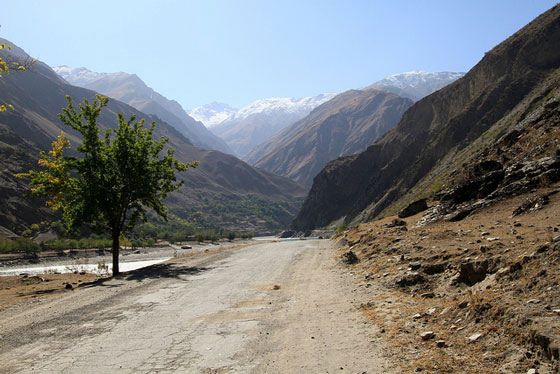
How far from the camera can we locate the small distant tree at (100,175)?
64.0ft

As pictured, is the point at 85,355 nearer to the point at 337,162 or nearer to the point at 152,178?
the point at 152,178

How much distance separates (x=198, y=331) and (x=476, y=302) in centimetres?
554

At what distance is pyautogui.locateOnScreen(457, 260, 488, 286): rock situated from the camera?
8.22 m

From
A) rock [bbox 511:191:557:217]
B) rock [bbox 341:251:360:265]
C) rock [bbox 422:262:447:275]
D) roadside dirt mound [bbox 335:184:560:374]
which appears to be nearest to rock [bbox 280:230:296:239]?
rock [bbox 341:251:360:265]

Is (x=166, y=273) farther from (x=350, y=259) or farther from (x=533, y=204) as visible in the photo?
(x=533, y=204)

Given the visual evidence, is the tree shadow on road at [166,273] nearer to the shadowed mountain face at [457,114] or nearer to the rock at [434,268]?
the rock at [434,268]

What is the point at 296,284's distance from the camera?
13.6 metres

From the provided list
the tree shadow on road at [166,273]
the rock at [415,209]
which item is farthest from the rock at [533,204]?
the tree shadow on road at [166,273]

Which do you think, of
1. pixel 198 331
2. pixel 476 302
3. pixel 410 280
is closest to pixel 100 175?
pixel 198 331

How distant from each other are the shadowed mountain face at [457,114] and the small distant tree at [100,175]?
47.3 m

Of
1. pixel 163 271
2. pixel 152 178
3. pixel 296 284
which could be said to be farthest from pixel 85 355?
pixel 152 178

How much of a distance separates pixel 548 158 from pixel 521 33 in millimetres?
72608

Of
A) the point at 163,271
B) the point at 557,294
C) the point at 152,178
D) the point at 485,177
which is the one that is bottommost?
the point at 163,271

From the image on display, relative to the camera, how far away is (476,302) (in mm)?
6676
